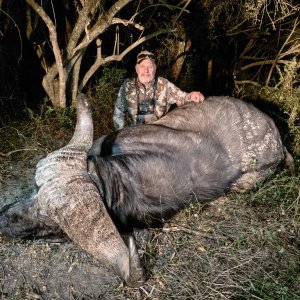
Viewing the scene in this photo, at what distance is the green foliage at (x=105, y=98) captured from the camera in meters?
5.40

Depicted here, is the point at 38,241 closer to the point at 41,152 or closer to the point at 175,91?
the point at 41,152

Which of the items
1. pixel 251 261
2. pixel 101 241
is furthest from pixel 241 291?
pixel 101 241

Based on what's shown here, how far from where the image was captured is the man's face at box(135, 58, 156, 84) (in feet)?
15.9

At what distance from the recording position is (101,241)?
2.54 meters

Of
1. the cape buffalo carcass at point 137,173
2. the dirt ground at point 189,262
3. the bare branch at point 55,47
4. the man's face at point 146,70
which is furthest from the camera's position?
→ the man's face at point 146,70

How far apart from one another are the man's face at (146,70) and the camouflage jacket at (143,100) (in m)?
0.13

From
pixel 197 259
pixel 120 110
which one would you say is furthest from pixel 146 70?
pixel 197 259

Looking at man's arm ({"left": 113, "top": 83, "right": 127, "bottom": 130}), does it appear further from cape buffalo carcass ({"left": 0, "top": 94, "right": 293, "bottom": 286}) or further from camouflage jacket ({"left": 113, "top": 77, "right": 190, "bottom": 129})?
cape buffalo carcass ({"left": 0, "top": 94, "right": 293, "bottom": 286})

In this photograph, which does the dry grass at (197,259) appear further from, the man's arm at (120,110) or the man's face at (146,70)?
the man's face at (146,70)

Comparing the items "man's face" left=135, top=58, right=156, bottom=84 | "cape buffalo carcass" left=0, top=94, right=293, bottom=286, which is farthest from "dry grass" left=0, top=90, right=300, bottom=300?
"man's face" left=135, top=58, right=156, bottom=84

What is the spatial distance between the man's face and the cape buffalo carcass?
777 millimetres

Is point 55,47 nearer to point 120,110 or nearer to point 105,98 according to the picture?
point 120,110

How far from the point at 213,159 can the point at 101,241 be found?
1582 mm

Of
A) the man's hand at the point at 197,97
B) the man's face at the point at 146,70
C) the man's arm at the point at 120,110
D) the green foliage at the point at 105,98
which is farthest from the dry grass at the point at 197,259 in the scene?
the man's face at the point at 146,70
